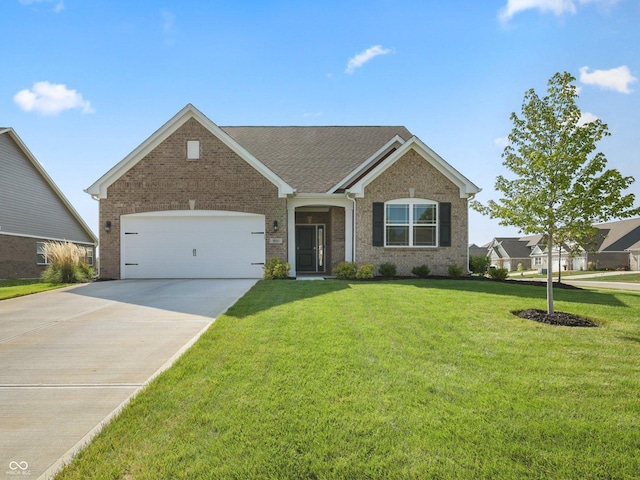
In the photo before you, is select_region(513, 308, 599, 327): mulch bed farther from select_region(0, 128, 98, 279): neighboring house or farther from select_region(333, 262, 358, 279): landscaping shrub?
select_region(0, 128, 98, 279): neighboring house

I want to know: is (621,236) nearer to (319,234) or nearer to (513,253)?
(513,253)

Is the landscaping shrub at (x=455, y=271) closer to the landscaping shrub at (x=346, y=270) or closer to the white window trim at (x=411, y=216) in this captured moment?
the white window trim at (x=411, y=216)

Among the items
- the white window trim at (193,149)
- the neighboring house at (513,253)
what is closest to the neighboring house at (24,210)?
the white window trim at (193,149)

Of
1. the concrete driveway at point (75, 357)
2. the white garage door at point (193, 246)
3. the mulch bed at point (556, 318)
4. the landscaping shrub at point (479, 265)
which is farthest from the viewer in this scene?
the landscaping shrub at point (479, 265)

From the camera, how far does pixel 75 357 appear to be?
5402 millimetres

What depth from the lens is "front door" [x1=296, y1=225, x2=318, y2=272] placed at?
18.2m

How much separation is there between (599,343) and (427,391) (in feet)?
11.4

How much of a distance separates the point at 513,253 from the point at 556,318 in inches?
2335

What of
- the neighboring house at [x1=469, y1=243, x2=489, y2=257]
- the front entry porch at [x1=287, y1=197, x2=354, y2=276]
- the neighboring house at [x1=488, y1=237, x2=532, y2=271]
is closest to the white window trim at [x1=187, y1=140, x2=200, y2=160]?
the front entry porch at [x1=287, y1=197, x2=354, y2=276]

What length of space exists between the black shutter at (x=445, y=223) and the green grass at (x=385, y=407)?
867 centimetres

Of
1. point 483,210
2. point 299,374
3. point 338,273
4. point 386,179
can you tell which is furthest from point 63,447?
point 386,179

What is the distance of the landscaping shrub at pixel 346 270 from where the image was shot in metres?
14.5

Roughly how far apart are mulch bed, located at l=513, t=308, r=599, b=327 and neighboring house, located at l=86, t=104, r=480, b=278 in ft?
24.1
